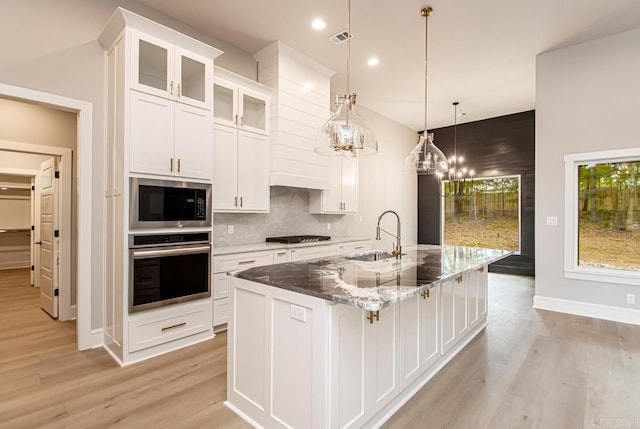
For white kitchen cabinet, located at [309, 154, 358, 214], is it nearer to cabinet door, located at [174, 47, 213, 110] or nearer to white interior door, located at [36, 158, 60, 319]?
cabinet door, located at [174, 47, 213, 110]

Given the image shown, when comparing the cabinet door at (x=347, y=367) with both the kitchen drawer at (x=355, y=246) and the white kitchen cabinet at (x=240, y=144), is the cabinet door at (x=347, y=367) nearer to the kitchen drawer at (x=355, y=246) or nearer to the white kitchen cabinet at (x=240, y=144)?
the white kitchen cabinet at (x=240, y=144)

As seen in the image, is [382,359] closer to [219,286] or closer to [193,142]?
[219,286]

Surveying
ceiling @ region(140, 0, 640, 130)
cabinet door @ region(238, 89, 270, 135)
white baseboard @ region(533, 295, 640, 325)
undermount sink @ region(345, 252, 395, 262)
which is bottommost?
white baseboard @ region(533, 295, 640, 325)

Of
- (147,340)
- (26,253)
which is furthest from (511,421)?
(26,253)

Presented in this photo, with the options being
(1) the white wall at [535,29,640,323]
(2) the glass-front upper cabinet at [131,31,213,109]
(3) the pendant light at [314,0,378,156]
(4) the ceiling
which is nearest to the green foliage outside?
(1) the white wall at [535,29,640,323]

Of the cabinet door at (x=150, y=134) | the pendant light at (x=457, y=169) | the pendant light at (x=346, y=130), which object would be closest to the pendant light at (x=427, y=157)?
the pendant light at (x=346, y=130)

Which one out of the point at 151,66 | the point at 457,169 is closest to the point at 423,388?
the point at 151,66

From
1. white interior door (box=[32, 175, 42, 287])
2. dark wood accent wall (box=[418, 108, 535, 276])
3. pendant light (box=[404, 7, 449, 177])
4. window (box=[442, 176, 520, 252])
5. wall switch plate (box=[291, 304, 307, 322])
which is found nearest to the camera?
wall switch plate (box=[291, 304, 307, 322])

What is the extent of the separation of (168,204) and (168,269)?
589 mm

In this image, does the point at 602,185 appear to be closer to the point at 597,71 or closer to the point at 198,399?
the point at 597,71

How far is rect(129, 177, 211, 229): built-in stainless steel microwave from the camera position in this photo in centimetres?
277

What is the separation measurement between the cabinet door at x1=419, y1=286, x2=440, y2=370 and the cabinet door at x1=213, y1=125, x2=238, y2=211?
91.5 inches

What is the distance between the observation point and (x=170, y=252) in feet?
9.61

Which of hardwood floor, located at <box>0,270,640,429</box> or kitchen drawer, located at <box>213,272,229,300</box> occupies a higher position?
kitchen drawer, located at <box>213,272,229,300</box>
